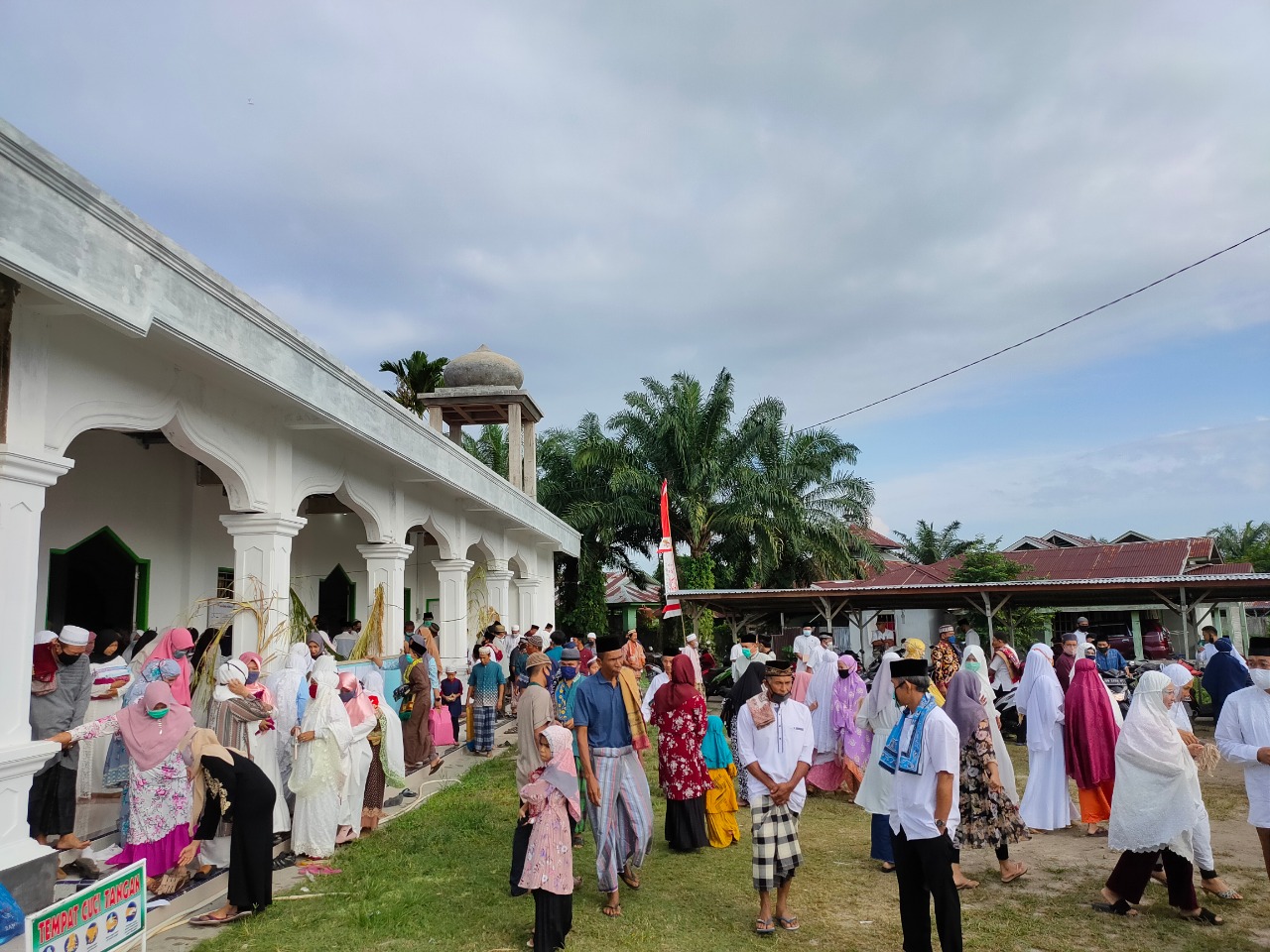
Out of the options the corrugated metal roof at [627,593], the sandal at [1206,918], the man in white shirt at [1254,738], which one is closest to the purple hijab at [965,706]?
the man in white shirt at [1254,738]

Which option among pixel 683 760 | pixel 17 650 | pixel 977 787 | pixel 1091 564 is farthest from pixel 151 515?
pixel 1091 564

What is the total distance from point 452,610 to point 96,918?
9.99 meters

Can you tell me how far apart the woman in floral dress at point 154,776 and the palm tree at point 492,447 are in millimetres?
21112

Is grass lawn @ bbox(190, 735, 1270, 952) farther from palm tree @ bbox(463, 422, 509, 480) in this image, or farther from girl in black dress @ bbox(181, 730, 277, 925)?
palm tree @ bbox(463, 422, 509, 480)

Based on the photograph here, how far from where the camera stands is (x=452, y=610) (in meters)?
A: 13.7

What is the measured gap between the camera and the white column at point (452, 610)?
44.4 ft

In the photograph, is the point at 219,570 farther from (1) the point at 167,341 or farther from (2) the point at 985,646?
(2) the point at 985,646

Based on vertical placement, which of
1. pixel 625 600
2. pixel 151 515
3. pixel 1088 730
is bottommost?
pixel 1088 730

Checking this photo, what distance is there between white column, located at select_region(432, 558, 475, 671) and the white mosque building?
3 cm

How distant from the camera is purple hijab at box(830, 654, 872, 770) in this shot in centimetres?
927

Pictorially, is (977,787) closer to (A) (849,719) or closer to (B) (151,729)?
(A) (849,719)

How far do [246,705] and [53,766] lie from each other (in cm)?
125

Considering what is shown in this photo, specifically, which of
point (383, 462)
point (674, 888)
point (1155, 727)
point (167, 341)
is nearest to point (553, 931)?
point (674, 888)

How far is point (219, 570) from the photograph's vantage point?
11555 mm
